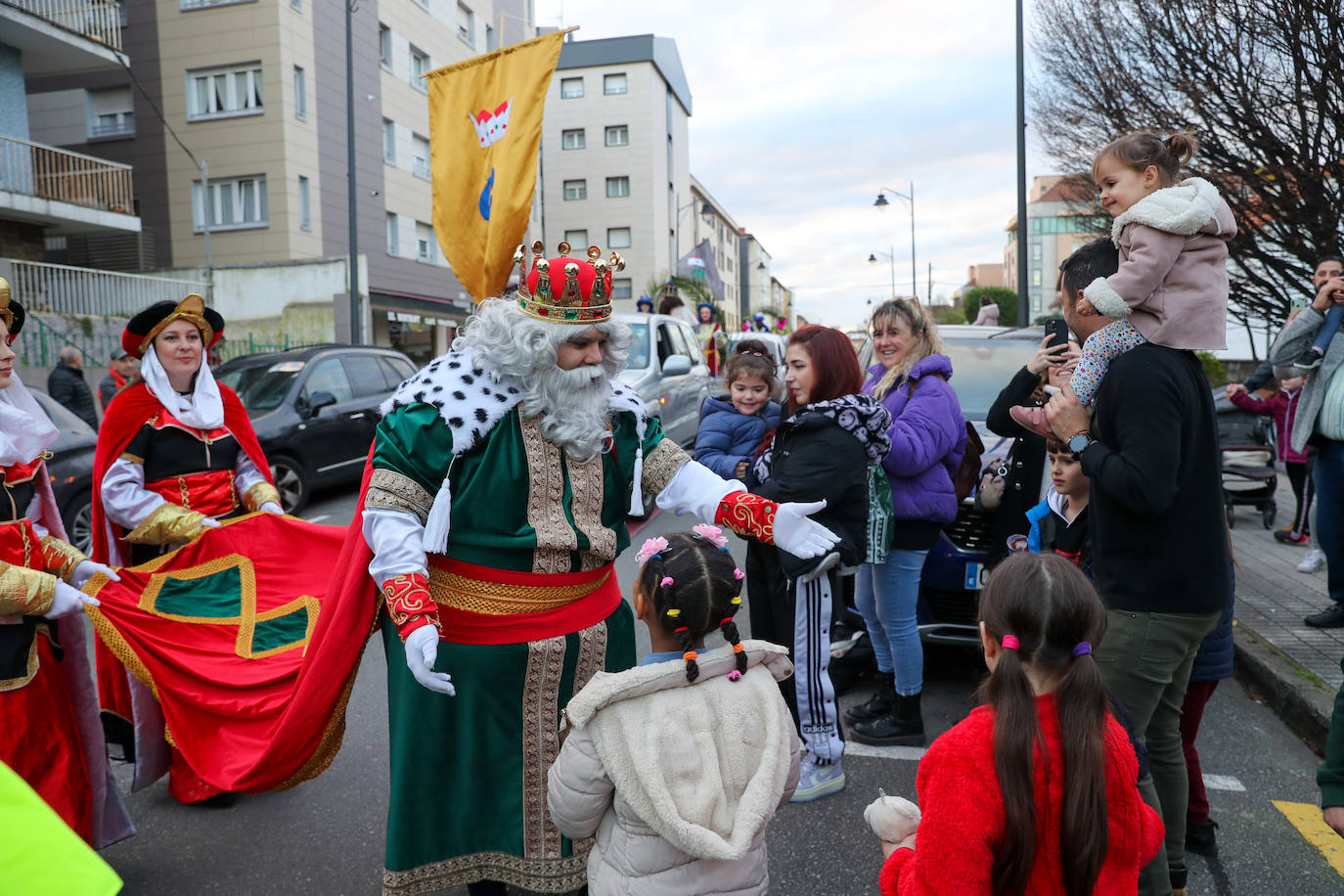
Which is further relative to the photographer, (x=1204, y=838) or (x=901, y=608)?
(x=901, y=608)

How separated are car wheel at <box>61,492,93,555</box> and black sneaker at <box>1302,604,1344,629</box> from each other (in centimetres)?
818

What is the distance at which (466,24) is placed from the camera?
30.3 meters

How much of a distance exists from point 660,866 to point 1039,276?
91048 mm

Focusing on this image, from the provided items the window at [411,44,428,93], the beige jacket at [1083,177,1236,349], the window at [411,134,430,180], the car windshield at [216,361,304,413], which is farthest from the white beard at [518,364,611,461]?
the window at [411,44,428,93]

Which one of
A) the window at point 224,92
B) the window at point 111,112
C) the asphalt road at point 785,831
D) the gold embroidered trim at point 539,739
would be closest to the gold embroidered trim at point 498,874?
the gold embroidered trim at point 539,739

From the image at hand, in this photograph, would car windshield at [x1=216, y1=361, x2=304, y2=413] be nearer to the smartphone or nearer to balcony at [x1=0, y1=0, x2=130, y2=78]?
the smartphone

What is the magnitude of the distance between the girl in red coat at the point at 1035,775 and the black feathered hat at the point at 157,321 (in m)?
3.33

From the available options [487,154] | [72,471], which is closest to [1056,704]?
[487,154]

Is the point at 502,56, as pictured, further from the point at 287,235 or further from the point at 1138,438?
the point at 287,235

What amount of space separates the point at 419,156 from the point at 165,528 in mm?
25589

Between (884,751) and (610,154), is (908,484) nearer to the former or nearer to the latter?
(884,751)

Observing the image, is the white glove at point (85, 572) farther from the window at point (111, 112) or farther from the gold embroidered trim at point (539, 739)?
the window at point (111, 112)

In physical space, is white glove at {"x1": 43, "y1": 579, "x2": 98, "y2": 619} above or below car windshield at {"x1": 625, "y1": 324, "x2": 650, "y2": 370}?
below

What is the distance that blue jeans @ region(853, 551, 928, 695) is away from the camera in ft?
12.9
